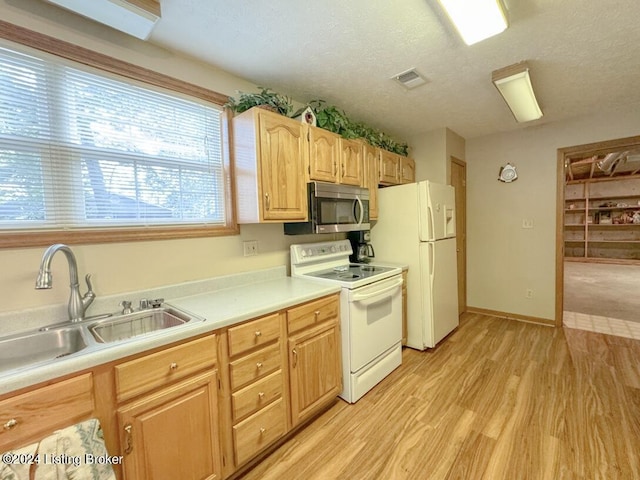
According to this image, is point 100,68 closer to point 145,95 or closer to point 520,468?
point 145,95

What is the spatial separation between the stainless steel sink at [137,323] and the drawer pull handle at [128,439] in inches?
15.7

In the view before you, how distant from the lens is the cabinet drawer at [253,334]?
144 cm

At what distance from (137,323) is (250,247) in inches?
35.1

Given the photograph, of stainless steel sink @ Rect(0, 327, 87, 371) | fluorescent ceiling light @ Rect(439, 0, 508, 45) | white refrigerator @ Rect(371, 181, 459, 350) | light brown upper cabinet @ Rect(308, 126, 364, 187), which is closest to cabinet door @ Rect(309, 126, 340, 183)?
light brown upper cabinet @ Rect(308, 126, 364, 187)

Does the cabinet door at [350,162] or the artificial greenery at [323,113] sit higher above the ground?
the artificial greenery at [323,113]

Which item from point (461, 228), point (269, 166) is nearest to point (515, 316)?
point (461, 228)

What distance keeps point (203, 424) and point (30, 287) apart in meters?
1.04

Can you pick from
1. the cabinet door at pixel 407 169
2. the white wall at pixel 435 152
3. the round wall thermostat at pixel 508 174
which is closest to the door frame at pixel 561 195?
the round wall thermostat at pixel 508 174

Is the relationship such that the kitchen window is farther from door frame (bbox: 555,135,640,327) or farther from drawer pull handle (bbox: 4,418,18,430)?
door frame (bbox: 555,135,640,327)

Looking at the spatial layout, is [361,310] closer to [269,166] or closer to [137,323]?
[269,166]

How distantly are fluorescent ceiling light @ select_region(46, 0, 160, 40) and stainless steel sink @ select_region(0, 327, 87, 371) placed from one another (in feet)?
4.85

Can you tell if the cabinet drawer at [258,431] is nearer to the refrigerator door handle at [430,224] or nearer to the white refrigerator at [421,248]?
the white refrigerator at [421,248]

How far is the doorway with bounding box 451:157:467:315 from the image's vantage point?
3.82 meters

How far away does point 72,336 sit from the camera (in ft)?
4.38
